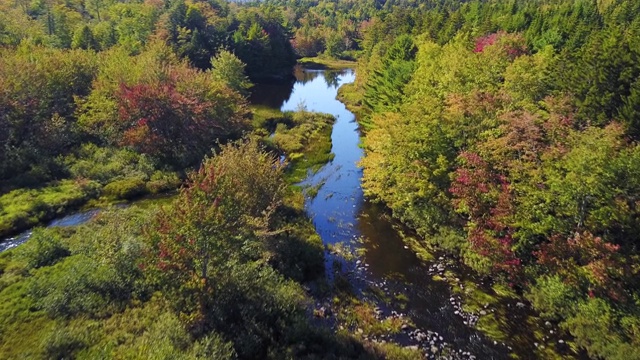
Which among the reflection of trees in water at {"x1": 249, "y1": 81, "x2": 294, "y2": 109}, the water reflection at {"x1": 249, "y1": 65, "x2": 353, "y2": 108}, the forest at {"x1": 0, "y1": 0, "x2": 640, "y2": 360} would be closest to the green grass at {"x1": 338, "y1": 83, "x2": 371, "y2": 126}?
the water reflection at {"x1": 249, "y1": 65, "x2": 353, "y2": 108}

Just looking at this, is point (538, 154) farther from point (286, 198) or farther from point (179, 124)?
point (179, 124)

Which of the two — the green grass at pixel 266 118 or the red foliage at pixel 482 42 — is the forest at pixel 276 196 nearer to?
the red foliage at pixel 482 42

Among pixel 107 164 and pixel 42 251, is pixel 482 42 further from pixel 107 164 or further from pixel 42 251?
pixel 42 251

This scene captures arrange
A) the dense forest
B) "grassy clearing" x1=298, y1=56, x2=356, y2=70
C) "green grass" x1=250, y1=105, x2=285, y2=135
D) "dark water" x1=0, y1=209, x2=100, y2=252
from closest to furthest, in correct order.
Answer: the dense forest → "dark water" x1=0, y1=209, x2=100, y2=252 → "green grass" x1=250, y1=105, x2=285, y2=135 → "grassy clearing" x1=298, y1=56, x2=356, y2=70

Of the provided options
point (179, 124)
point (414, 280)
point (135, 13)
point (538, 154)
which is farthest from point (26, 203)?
point (135, 13)

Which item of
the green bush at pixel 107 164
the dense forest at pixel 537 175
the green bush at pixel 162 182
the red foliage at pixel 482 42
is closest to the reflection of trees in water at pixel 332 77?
the red foliage at pixel 482 42

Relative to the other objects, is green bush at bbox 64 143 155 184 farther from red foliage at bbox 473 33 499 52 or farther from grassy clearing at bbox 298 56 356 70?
grassy clearing at bbox 298 56 356 70
